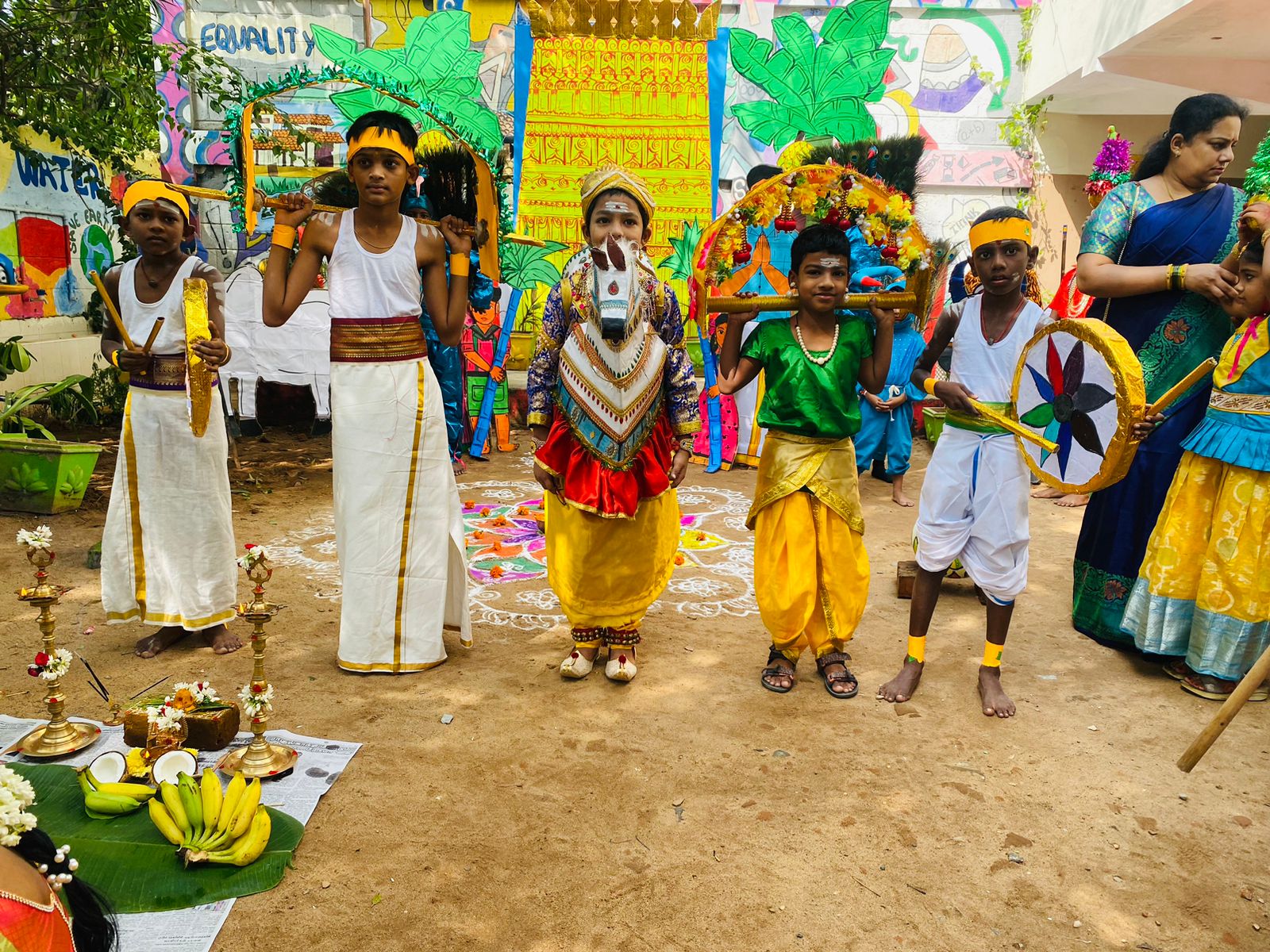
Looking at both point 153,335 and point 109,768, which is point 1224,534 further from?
point 153,335

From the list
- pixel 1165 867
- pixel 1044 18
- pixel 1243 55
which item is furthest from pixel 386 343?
pixel 1044 18

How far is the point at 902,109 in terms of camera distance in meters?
11.1

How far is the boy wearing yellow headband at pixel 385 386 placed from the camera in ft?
12.5

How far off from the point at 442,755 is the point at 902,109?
10449 millimetres

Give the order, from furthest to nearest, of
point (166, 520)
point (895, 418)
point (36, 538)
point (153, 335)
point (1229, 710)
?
point (895, 418)
point (166, 520)
point (153, 335)
point (36, 538)
point (1229, 710)

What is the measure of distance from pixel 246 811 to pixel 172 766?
0.51m

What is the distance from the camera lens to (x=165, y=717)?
120 inches

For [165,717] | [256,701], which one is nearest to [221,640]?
[165,717]

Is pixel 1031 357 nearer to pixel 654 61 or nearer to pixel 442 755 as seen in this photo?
pixel 442 755

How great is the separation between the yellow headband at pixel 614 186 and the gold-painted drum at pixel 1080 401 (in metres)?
1.72

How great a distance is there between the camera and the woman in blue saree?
4023 millimetres

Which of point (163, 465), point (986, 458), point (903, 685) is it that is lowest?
point (903, 685)

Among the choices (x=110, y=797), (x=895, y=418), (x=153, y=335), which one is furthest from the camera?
(x=895, y=418)

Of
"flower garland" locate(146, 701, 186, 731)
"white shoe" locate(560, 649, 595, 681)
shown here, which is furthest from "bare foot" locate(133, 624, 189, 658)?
"white shoe" locate(560, 649, 595, 681)
